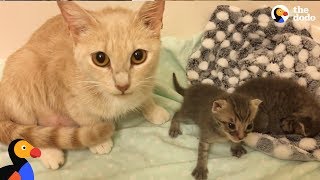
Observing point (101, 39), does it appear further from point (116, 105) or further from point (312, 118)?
point (312, 118)

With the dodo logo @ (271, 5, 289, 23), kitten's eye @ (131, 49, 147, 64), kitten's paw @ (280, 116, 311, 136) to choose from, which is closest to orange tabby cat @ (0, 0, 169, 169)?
kitten's eye @ (131, 49, 147, 64)

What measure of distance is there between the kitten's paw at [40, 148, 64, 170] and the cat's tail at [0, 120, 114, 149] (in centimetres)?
9

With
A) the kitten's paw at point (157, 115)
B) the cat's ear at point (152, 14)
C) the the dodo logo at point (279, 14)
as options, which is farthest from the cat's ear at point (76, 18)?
the the dodo logo at point (279, 14)

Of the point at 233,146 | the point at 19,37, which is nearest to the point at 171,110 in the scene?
the point at 233,146

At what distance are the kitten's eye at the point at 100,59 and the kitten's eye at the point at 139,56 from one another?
0.09 meters

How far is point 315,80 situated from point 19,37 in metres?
1.50

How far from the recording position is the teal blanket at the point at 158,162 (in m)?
1.58

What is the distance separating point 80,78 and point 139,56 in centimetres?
26

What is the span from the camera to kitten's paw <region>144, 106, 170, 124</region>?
1781 mm

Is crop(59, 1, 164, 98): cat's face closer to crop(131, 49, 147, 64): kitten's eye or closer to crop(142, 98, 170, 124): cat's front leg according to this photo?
crop(131, 49, 147, 64): kitten's eye

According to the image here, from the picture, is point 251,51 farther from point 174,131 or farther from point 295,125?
point 174,131

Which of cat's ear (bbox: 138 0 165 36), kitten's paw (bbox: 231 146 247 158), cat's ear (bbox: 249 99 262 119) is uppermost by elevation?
cat's ear (bbox: 138 0 165 36)

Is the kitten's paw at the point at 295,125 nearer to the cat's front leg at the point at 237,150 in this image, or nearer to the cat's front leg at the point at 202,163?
the cat's front leg at the point at 237,150

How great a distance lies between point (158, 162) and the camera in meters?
1.65
